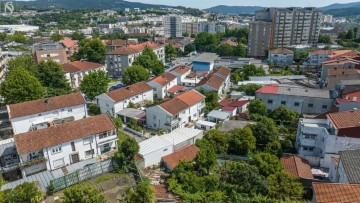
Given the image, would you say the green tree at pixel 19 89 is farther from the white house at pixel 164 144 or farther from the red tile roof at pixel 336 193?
the red tile roof at pixel 336 193

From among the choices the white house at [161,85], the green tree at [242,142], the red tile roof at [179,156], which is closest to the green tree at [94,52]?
the white house at [161,85]

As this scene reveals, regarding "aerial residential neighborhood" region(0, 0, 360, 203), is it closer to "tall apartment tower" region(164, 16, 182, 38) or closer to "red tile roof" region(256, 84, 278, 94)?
"red tile roof" region(256, 84, 278, 94)

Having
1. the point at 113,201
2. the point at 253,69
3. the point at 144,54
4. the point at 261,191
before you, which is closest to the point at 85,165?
the point at 113,201

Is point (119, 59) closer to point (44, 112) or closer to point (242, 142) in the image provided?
point (44, 112)

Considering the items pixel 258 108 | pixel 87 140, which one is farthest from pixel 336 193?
pixel 258 108

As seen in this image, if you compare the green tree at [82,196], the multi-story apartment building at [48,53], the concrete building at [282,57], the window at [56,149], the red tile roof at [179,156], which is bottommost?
the red tile roof at [179,156]

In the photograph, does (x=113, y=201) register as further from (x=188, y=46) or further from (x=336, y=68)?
(x=188, y=46)

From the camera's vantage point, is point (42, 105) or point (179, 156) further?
point (42, 105)
